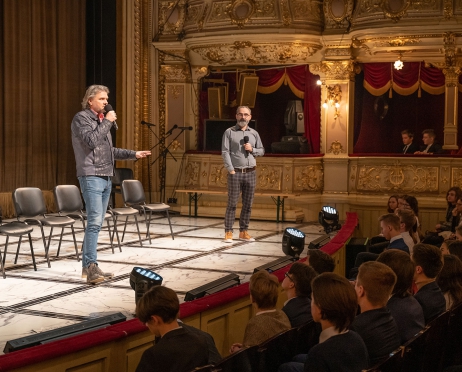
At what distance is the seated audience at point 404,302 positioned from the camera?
3.70 m

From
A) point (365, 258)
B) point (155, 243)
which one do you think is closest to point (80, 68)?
point (155, 243)

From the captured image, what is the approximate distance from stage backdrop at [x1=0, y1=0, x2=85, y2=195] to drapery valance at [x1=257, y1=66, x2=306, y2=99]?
10.5 feet

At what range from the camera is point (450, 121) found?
12.8 meters

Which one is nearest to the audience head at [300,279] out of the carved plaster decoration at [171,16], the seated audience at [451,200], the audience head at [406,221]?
the audience head at [406,221]

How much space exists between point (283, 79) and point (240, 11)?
7.36ft

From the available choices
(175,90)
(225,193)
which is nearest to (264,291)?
(225,193)

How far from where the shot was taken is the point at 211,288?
203 inches

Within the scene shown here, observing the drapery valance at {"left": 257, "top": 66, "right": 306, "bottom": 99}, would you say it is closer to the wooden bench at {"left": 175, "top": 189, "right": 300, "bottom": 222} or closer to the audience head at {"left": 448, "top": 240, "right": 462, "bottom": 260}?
the wooden bench at {"left": 175, "top": 189, "right": 300, "bottom": 222}

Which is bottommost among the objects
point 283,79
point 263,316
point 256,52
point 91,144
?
point 263,316

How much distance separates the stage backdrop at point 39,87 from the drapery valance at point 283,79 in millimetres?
3200

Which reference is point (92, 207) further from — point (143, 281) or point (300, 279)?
point (300, 279)

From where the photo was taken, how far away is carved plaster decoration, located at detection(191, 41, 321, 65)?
39.6 ft

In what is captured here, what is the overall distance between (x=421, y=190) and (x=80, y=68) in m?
5.84

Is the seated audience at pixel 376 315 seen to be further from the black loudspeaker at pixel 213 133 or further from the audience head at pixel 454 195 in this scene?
the black loudspeaker at pixel 213 133
